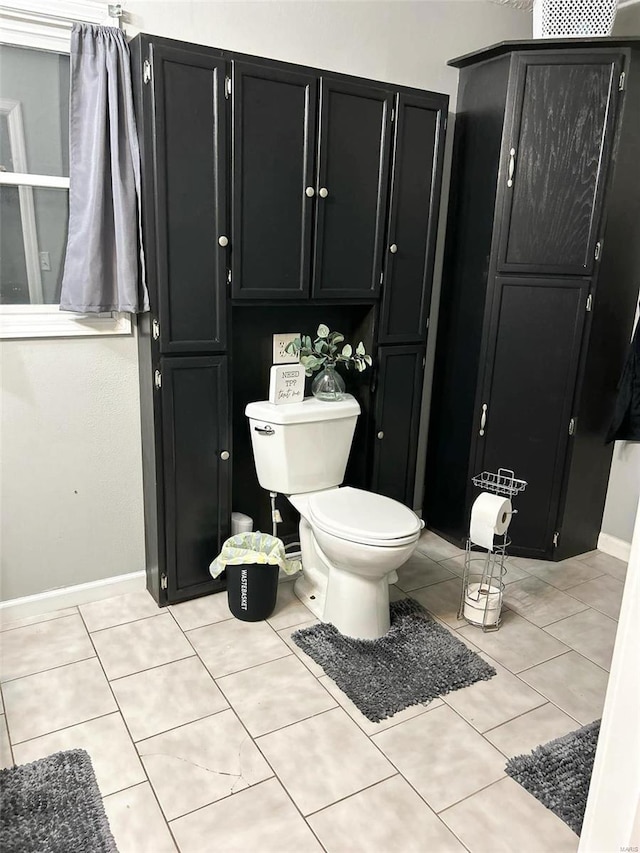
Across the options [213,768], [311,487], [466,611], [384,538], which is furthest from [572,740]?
[311,487]

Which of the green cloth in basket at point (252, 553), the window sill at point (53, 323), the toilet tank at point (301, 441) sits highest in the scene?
the window sill at point (53, 323)

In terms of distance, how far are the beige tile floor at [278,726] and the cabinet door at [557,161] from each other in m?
1.48

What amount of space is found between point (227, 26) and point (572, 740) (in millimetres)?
2692

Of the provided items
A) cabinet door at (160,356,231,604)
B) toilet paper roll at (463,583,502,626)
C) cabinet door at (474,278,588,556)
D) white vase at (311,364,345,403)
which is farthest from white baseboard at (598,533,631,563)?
cabinet door at (160,356,231,604)

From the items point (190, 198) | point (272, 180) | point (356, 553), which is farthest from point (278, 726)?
point (272, 180)

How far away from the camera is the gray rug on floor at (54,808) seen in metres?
1.58

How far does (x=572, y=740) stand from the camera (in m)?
1.98

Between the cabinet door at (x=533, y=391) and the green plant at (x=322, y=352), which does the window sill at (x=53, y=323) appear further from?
the cabinet door at (x=533, y=391)

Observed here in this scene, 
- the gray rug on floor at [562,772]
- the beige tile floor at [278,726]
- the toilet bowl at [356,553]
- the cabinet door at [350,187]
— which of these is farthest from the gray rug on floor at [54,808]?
the cabinet door at [350,187]

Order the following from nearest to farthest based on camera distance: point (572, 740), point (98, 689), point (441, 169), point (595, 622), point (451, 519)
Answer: point (572, 740) → point (98, 689) → point (595, 622) → point (441, 169) → point (451, 519)

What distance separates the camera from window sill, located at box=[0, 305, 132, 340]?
2250mm

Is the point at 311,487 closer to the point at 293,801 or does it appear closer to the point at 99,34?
the point at 293,801

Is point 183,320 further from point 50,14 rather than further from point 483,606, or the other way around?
point 483,606

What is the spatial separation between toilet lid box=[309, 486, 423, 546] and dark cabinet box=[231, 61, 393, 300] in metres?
0.81
